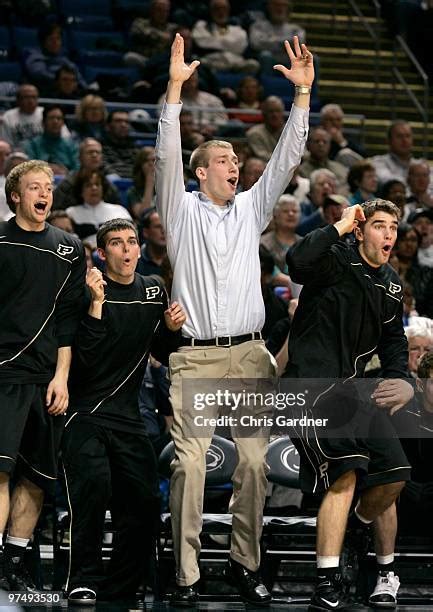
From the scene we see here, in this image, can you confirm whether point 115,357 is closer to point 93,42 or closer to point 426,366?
point 426,366

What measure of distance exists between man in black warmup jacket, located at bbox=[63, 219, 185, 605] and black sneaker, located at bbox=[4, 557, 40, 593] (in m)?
0.25

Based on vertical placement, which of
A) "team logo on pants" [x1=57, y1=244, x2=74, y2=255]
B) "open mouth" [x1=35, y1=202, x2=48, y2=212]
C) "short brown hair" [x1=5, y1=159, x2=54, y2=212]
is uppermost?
"short brown hair" [x1=5, y1=159, x2=54, y2=212]

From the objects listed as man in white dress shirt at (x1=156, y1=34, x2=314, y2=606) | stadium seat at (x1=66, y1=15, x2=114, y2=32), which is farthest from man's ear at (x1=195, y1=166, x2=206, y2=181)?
stadium seat at (x1=66, y1=15, x2=114, y2=32)

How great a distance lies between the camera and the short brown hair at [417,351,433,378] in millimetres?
6531

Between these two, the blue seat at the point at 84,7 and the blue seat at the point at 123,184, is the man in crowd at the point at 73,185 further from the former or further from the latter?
the blue seat at the point at 84,7

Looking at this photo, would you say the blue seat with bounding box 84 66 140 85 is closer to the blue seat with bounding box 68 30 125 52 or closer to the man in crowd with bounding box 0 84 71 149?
the blue seat with bounding box 68 30 125 52

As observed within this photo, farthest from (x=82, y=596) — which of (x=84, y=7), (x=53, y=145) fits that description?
(x=84, y=7)

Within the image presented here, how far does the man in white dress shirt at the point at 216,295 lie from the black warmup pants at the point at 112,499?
9.6 inches

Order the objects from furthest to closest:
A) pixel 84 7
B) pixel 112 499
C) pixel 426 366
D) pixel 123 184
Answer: pixel 84 7 < pixel 123 184 < pixel 426 366 < pixel 112 499

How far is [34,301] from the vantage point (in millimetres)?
5949

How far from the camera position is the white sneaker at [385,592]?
19.7ft

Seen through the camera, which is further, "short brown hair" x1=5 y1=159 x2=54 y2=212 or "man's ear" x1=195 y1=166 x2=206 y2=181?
"man's ear" x1=195 y1=166 x2=206 y2=181

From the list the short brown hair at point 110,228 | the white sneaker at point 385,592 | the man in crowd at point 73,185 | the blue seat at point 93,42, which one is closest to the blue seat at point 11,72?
the blue seat at point 93,42

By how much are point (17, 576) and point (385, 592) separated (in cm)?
163
